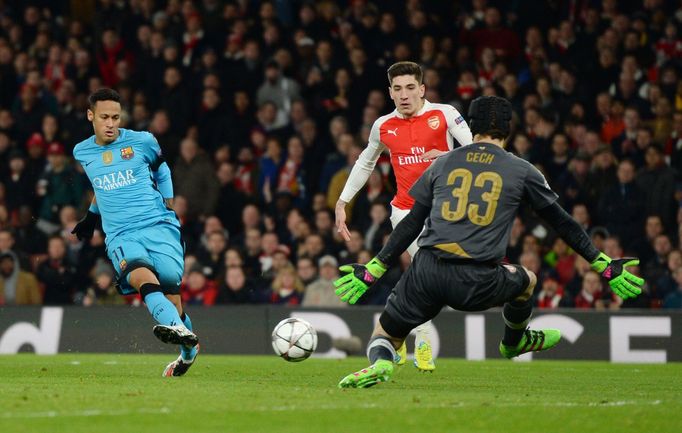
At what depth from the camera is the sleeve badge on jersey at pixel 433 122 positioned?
11.0m

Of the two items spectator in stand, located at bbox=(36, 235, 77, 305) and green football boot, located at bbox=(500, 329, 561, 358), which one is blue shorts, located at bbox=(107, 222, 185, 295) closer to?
green football boot, located at bbox=(500, 329, 561, 358)

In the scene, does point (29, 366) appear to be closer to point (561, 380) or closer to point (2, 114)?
point (561, 380)

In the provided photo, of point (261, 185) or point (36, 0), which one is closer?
point (261, 185)

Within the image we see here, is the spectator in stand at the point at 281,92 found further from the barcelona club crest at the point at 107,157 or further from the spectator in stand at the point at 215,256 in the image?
the barcelona club crest at the point at 107,157

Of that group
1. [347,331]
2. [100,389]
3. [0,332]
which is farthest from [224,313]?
[100,389]

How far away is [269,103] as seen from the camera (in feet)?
62.5

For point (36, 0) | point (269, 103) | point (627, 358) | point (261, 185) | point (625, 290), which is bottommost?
point (627, 358)

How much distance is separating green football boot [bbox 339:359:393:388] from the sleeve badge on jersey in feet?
9.62

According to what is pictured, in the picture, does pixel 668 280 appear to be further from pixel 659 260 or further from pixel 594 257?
pixel 594 257

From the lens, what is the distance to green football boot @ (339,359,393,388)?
854cm

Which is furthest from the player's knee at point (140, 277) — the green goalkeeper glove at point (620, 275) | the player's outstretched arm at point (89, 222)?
the green goalkeeper glove at point (620, 275)

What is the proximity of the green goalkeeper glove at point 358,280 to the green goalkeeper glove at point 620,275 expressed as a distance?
4.66 ft

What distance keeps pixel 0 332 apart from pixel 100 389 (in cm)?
794

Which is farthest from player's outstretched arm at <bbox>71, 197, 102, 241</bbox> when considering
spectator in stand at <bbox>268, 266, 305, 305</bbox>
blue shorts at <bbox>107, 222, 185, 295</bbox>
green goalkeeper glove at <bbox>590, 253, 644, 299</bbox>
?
spectator in stand at <bbox>268, 266, 305, 305</bbox>
